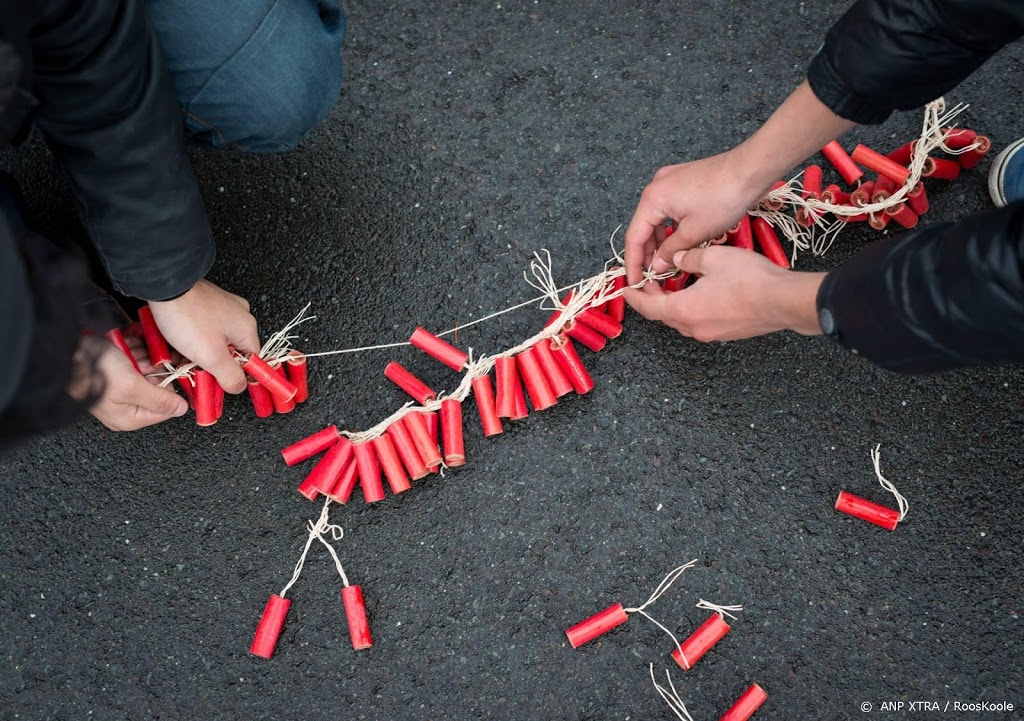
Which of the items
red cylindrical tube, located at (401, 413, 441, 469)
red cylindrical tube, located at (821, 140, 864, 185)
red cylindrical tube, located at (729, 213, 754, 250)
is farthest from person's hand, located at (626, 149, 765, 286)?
red cylindrical tube, located at (401, 413, 441, 469)

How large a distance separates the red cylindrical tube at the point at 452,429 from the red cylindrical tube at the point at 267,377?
0.37 metres

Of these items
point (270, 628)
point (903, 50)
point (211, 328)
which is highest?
point (903, 50)

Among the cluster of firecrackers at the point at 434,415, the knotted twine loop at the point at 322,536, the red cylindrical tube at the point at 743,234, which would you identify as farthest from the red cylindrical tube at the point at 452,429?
the red cylindrical tube at the point at 743,234

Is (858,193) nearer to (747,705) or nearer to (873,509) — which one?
(873,509)

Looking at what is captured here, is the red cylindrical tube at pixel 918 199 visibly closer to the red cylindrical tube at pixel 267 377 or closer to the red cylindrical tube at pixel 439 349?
the red cylindrical tube at pixel 439 349

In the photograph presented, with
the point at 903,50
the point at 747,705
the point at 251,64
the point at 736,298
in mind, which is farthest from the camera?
the point at 747,705

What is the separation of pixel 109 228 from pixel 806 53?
180 centimetres

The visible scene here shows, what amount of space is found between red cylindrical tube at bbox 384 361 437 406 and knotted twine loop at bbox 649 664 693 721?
0.85 m

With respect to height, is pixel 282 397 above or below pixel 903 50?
below

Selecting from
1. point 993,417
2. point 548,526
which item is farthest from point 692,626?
point 993,417

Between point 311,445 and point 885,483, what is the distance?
1425 mm

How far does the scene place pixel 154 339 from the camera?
192 centimetres

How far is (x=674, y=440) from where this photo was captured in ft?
6.77

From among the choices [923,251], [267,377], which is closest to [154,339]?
[267,377]
